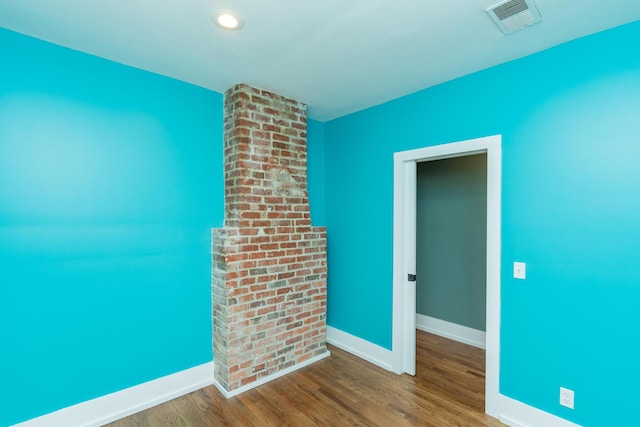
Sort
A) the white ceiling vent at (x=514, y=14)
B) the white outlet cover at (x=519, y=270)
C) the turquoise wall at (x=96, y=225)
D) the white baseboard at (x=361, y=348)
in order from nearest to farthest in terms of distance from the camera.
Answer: the white ceiling vent at (x=514, y=14) < the turquoise wall at (x=96, y=225) < the white outlet cover at (x=519, y=270) < the white baseboard at (x=361, y=348)

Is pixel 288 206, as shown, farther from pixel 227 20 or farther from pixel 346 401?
pixel 346 401

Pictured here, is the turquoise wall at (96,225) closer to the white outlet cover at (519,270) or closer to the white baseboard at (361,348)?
the white baseboard at (361,348)

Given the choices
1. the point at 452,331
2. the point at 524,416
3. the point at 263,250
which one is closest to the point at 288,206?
the point at 263,250

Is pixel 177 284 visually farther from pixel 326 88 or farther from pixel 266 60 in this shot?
pixel 326 88

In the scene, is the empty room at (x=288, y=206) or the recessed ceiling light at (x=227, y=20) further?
the empty room at (x=288, y=206)

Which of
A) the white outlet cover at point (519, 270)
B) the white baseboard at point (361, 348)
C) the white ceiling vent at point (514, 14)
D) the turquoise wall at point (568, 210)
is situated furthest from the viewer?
the white baseboard at point (361, 348)

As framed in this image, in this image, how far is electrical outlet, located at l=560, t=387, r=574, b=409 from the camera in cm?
198

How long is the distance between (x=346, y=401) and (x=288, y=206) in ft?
5.78

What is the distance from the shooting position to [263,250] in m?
2.80

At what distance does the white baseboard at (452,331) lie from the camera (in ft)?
11.6

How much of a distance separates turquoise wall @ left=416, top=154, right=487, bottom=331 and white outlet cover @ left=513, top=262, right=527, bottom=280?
1355 millimetres

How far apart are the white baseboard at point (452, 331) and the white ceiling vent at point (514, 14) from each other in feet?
9.63

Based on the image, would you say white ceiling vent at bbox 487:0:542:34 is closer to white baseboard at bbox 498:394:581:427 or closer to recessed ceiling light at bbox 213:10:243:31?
recessed ceiling light at bbox 213:10:243:31

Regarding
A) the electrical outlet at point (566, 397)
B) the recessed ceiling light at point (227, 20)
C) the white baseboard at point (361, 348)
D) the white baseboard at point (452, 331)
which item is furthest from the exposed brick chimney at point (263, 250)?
the electrical outlet at point (566, 397)
